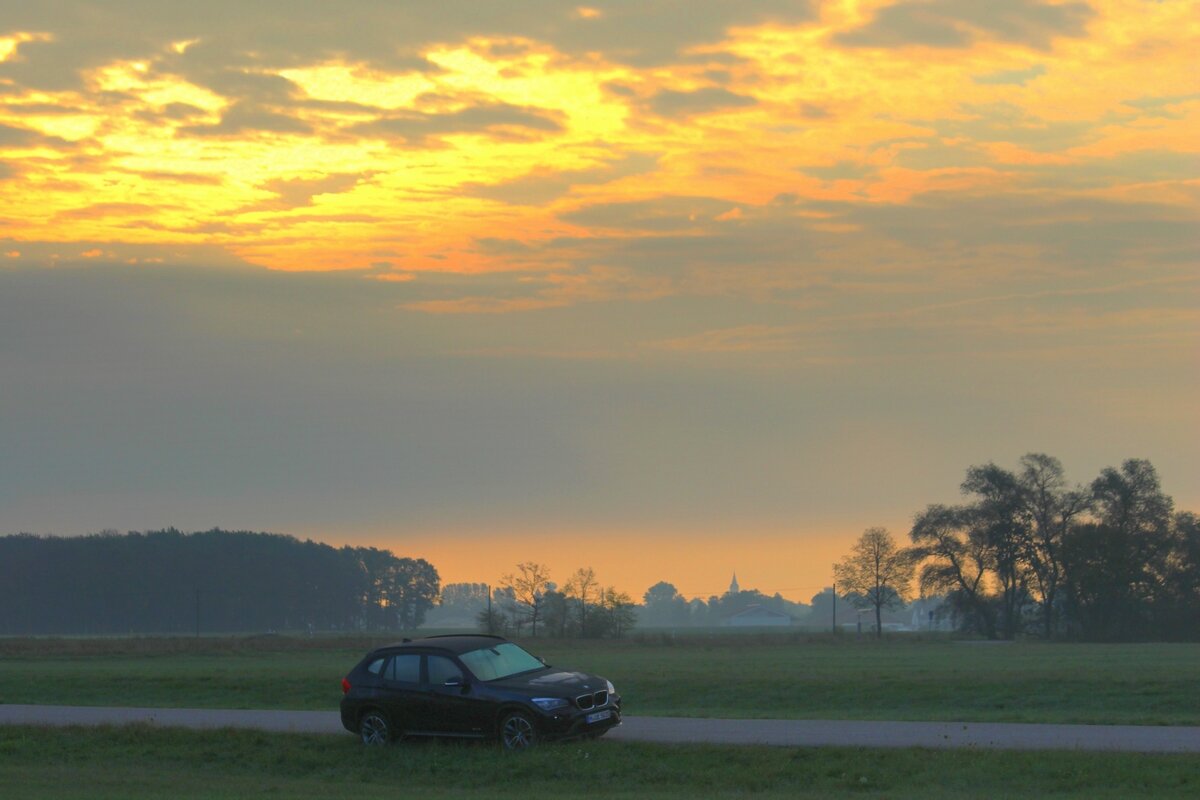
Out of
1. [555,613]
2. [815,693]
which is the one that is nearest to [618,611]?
[555,613]

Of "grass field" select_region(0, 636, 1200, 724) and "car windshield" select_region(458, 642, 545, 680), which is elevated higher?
"car windshield" select_region(458, 642, 545, 680)

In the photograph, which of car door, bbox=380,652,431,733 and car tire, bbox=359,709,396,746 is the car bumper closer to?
car door, bbox=380,652,431,733

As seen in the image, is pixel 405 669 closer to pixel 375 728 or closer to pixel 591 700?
pixel 375 728

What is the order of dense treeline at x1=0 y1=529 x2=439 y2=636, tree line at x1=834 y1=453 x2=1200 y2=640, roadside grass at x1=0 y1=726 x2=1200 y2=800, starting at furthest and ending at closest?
dense treeline at x1=0 y1=529 x2=439 y2=636, tree line at x1=834 y1=453 x2=1200 y2=640, roadside grass at x1=0 y1=726 x2=1200 y2=800

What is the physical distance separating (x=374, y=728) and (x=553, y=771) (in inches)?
150

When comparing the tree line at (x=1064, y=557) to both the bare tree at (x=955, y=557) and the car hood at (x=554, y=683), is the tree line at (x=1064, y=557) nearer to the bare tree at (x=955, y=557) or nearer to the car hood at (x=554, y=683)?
the bare tree at (x=955, y=557)

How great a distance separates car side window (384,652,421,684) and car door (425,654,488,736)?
28cm

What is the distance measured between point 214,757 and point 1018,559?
9452 cm

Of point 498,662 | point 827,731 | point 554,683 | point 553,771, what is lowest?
point 553,771

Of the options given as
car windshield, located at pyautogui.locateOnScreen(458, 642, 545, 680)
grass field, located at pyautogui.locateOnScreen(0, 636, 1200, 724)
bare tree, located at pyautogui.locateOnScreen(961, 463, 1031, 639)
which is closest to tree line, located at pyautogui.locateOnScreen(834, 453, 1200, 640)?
bare tree, located at pyautogui.locateOnScreen(961, 463, 1031, 639)

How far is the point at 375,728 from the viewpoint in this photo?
910 inches

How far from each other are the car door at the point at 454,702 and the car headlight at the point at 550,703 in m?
0.89

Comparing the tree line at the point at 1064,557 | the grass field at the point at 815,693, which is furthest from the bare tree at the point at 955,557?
the grass field at the point at 815,693

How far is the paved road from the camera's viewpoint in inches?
841
